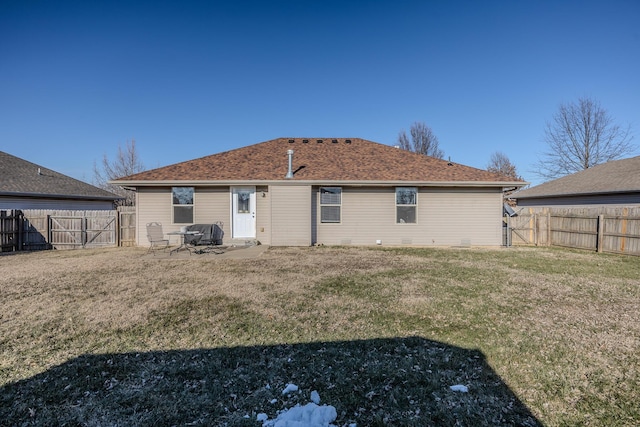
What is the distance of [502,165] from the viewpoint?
37812 mm

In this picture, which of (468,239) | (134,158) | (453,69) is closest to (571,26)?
(453,69)

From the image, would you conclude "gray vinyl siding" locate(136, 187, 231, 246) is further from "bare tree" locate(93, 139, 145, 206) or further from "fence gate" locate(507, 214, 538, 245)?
"bare tree" locate(93, 139, 145, 206)

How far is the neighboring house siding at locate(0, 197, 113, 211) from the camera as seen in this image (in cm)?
1393

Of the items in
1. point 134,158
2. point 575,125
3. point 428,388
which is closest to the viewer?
point 428,388

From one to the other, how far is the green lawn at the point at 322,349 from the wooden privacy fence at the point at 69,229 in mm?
6091

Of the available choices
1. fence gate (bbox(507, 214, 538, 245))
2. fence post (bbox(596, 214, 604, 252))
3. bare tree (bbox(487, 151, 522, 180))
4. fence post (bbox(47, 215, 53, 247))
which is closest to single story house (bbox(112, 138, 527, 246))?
fence gate (bbox(507, 214, 538, 245))

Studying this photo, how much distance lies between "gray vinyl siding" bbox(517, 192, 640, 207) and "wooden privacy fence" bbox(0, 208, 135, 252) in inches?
823

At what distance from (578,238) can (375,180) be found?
8.28m

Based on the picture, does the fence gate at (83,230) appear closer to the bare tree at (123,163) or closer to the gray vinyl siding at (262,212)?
the gray vinyl siding at (262,212)

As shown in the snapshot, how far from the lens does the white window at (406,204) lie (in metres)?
12.2

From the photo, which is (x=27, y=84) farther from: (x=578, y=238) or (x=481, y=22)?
(x=578, y=238)

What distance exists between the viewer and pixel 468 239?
12.2 meters

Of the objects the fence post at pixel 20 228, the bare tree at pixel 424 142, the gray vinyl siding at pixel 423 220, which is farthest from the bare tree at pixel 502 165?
the fence post at pixel 20 228

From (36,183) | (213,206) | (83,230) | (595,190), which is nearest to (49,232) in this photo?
(83,230)
